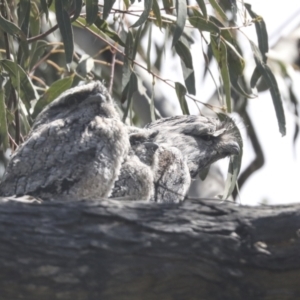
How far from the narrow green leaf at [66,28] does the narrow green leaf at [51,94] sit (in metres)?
0.72

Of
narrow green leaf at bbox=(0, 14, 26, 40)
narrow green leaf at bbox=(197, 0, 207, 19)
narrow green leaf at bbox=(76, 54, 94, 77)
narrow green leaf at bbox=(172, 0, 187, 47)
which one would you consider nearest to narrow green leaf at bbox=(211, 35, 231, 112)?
narrow green leaf at bbox=(197, 0, 207, 19)

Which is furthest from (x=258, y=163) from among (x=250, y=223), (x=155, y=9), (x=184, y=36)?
(x=250, y=223)

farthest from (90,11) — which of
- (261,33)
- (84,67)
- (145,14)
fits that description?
(261,33)

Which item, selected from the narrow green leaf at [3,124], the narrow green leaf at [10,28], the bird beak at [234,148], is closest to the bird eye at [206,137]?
the bird beak at [234,148]

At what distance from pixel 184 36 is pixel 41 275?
2.51 metres

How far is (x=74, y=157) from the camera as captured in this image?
9.50 ft

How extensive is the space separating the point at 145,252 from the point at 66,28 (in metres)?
1.73

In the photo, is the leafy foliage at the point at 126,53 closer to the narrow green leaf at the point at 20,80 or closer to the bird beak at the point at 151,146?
the narrow green leaf at the point at 20,80

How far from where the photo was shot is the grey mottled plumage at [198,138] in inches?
157

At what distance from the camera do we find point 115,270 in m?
1.88

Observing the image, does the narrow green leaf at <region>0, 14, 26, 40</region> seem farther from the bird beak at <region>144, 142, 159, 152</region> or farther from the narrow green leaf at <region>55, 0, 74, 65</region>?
the bird beak at <region>144, 142, 159, 152</region>

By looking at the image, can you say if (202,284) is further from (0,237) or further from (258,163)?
(258,163)

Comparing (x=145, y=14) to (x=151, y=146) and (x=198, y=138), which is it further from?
(x=198, y=138)

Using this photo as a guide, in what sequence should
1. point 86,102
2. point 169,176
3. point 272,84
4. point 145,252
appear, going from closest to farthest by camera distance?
point 145,252 → point 86,102 → point 169,176 → point 272,84
